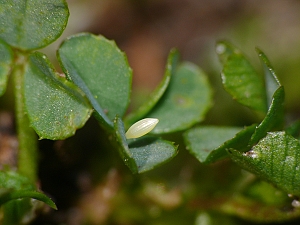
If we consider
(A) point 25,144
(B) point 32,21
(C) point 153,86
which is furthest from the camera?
(C) point 153,86

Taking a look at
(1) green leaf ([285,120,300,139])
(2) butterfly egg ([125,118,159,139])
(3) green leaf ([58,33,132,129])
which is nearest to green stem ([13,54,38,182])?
(3) green leaf ([58,33,132,129])

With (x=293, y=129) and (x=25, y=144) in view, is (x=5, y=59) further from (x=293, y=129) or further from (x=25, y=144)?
(x=293, y=129)

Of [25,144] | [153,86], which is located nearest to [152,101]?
[25,144]

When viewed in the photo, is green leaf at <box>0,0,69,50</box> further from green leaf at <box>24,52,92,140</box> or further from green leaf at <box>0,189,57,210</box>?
green leaf at <box>0,189,57,210</box>

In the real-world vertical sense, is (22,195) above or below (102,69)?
below

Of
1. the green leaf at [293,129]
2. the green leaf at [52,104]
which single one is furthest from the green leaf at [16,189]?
the green leaf at [293,129]

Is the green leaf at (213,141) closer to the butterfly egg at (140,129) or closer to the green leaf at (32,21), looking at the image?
the butterfly egg at (140,129)
